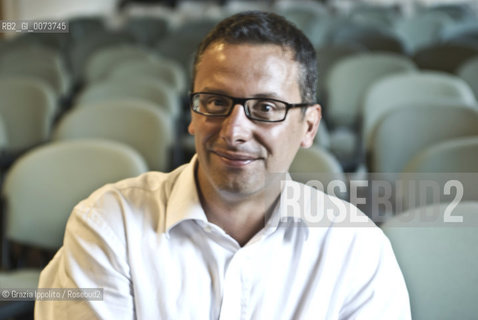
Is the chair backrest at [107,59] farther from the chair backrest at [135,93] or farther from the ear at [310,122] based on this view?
the ear at [310,122]

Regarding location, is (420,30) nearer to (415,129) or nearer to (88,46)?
(88,46)

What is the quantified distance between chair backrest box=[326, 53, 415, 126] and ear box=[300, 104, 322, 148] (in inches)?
122

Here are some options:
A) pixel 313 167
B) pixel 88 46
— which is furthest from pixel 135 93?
pixel 88 46

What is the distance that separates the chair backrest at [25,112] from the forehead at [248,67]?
9.95 feet

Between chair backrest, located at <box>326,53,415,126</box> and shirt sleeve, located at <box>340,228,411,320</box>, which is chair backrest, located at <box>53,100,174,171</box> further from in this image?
shirt sleeve, located at <box>340,228,411,320</box>

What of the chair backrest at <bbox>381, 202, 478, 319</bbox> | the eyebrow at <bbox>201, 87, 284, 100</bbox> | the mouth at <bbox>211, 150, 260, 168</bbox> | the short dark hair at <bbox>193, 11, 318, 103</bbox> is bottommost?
the chair backrest at <bbox>381, 202, 478, 319</bbox>

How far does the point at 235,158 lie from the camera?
1.16m

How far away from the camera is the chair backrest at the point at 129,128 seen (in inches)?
124

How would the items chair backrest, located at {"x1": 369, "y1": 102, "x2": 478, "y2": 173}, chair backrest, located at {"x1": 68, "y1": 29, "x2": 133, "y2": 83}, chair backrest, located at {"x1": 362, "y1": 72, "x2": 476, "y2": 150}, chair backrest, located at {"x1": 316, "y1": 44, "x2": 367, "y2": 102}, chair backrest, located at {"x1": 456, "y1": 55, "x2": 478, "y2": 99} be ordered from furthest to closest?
chair backrest, located at {"x1": 68, "y1": 29, "x2": 133, "y2": 83}
chair backrest, located at {"x1": 316, "y1": 44, "x2": 367, "y2": 102}
chair backrest, located at {"x1": 456, "y1": 55, "x2": 478, "y2": 99}
chair backrest, located at {"x1": 362, "y1": 72, "x2": 476, "y2": 150}
chair backrest, located at {"x1": 369, "y1": 102, "x2": 478, "y2": 173}

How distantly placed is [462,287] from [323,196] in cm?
42

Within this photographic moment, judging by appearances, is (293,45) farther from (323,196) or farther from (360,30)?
(360,30)

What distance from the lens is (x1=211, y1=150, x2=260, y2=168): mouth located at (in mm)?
1156

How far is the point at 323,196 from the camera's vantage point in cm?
138

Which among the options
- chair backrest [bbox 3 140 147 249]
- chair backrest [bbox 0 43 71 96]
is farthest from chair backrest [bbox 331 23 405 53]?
chair backrest [bbox 3 140 147 249]
